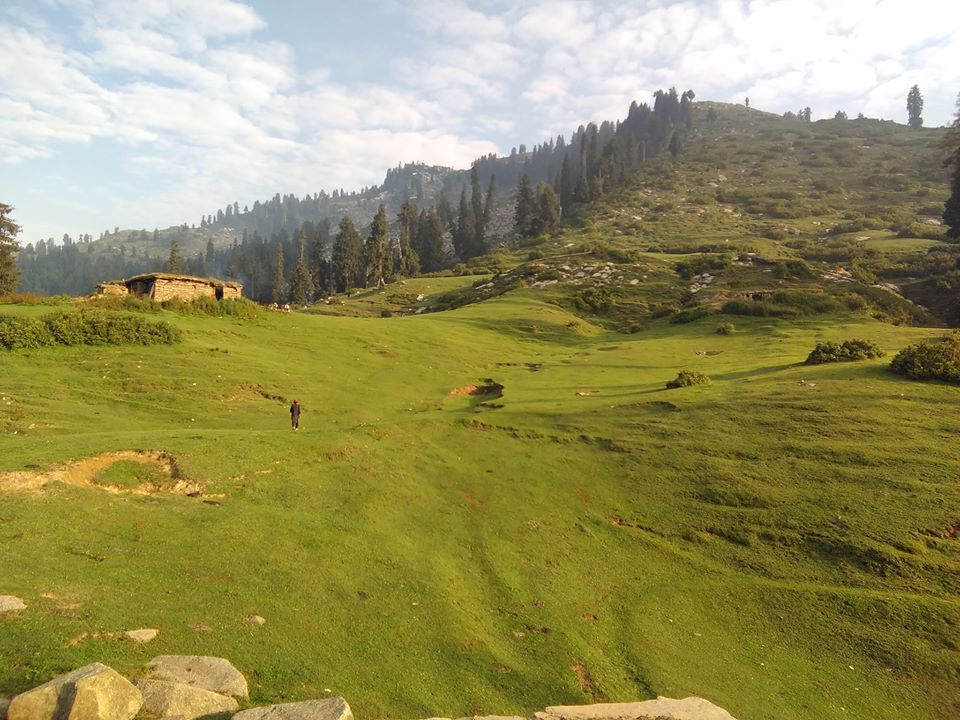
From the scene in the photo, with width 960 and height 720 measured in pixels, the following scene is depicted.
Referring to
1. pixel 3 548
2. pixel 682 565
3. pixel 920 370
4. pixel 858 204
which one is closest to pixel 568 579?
pixel 682 565

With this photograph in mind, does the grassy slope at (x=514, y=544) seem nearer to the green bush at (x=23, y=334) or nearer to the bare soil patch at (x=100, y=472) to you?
the bare soil patch at (x=100, y=472)

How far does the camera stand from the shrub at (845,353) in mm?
30109

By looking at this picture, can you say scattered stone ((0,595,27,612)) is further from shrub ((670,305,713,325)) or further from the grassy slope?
shrub ((670,305,713,325))

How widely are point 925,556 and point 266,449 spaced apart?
66.1 ft

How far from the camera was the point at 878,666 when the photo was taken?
12953mm

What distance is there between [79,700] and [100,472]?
1205 centimetres

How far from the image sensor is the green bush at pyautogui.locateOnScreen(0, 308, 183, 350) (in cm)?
3036

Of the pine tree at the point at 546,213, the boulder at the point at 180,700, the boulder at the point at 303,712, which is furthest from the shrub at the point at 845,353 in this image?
the pine tree at the point at 546,213

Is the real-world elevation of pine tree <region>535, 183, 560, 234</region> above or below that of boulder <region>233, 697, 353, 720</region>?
above

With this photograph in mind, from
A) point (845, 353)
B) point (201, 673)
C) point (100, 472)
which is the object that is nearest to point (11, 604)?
point (201, 673)

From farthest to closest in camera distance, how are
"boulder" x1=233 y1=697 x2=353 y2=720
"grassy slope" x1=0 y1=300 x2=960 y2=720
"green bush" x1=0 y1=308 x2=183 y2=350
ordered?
"green bush" x1=0 y1=308 x2=183 y2=350 < "grassy slope" x1=0 y1=300 x2=960 y2=720 < "boulder" x1=233 y1=697 x2=353 y2=720

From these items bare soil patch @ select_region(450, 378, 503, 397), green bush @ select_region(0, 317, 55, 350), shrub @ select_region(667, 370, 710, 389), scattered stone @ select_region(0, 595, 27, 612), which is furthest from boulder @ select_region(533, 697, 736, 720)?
green bush @ select_region(0, 317, 55, 350)

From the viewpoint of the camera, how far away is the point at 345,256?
12862cm

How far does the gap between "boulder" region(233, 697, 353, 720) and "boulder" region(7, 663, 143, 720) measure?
1383mm
